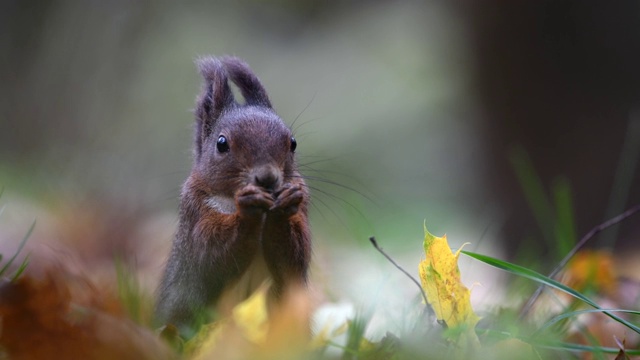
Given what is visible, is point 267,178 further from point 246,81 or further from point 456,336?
point 456,336

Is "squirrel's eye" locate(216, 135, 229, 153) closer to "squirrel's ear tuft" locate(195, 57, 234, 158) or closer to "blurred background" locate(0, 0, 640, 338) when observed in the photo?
"squirrel's ear tuft" locate(195, 57, 234, 158)

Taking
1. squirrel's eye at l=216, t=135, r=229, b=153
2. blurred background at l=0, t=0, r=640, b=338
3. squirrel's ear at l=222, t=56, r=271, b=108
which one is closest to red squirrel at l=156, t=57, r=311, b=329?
squirrel's eye at l=216, t=135, r=229, b=153

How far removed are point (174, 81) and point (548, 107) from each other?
311 centimetres

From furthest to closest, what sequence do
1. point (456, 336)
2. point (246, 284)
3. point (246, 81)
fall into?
point (246, 81), point (246, 284), point (456, 336)

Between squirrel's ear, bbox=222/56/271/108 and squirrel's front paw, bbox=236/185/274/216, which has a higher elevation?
squirrel's ear, bbox=222/56/271/108

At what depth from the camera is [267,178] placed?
1764 millimetres

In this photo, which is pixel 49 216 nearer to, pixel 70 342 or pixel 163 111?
pixel 70 342

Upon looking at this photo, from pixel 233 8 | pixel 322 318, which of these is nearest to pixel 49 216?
pixel 322 318

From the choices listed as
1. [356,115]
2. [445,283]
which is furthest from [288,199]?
[356,115]

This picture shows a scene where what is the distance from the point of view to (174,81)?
6.44 meters

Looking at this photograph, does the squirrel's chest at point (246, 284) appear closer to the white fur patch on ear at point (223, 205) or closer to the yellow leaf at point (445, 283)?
the white fur patch on ear at point (223, 205)

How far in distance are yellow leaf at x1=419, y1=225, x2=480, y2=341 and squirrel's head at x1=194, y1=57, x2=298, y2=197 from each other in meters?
0.48

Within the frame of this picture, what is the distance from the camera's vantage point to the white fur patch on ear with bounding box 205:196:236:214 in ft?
6.14

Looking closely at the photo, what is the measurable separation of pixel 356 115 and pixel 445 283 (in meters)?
4.60
